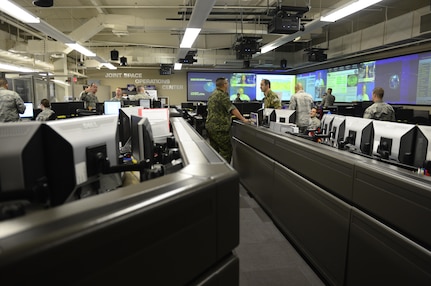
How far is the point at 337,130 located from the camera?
10.1 feet

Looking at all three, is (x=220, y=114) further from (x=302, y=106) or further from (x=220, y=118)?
(x=302, y=106)

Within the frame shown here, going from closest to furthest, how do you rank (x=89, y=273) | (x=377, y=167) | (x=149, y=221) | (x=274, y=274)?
(x=89, y=273) → (x=149, y=221) → (x=377, y=167) → (x=274, y=274)

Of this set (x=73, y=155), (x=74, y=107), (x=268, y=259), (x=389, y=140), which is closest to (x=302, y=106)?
(x=389, y=140)

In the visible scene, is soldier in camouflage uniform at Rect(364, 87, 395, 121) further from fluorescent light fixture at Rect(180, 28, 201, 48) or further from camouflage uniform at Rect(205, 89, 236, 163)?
fluorescent light fixture at Rect(180, 28, 201, 48)

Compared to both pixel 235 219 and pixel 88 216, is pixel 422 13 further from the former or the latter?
pixel 88 216

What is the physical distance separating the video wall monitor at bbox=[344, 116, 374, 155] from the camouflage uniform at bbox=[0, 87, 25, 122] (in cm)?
544

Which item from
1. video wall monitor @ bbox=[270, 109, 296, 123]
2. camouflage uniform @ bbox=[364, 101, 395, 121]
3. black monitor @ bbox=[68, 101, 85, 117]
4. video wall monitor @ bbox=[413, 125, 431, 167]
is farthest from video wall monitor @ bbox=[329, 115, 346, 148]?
black monitor @ bbox=[68, 101, 85, 117]

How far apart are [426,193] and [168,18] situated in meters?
8.79

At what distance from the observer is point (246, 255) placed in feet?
Answer: 8.62

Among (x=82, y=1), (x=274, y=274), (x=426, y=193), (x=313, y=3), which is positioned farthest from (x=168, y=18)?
(x=426, y=193)

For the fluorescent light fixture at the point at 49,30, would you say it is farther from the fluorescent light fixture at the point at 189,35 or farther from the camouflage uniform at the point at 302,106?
the camouflage uniform at the point at 302,106

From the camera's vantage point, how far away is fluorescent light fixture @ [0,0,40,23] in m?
4.21

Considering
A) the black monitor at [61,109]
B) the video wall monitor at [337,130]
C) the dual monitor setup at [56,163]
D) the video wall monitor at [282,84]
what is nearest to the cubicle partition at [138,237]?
the dual monitor setup at [56,163]

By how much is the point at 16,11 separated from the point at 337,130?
4778 millimetres
